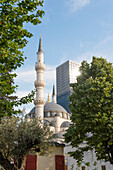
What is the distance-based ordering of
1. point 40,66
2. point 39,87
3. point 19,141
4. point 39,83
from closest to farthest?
1. point 19,141
2. point 39,83
3. point 40,66
4. point 39,87

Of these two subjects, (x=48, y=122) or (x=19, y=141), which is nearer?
(x=19, y=141)

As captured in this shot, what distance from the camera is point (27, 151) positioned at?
1514cm

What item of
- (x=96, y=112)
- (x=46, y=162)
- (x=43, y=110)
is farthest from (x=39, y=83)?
(x=96, y=112)

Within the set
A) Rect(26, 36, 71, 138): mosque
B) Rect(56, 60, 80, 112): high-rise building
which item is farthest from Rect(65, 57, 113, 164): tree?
Rect(56, 60, 80, 112): high-rise building

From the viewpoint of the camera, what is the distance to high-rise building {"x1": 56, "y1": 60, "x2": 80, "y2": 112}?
4129 inches

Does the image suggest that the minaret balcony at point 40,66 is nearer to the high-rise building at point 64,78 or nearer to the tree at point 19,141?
the tree at point 19,141

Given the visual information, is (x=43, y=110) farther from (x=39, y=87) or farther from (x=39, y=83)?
(x=39, y=83)

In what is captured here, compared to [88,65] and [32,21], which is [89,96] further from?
[32,21]

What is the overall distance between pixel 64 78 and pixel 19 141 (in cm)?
9382

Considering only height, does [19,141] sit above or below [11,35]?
below

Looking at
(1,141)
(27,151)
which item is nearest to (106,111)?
(27,151)

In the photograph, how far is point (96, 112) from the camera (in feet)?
58.4

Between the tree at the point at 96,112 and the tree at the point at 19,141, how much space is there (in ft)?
12.1

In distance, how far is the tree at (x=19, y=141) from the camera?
592 inches
